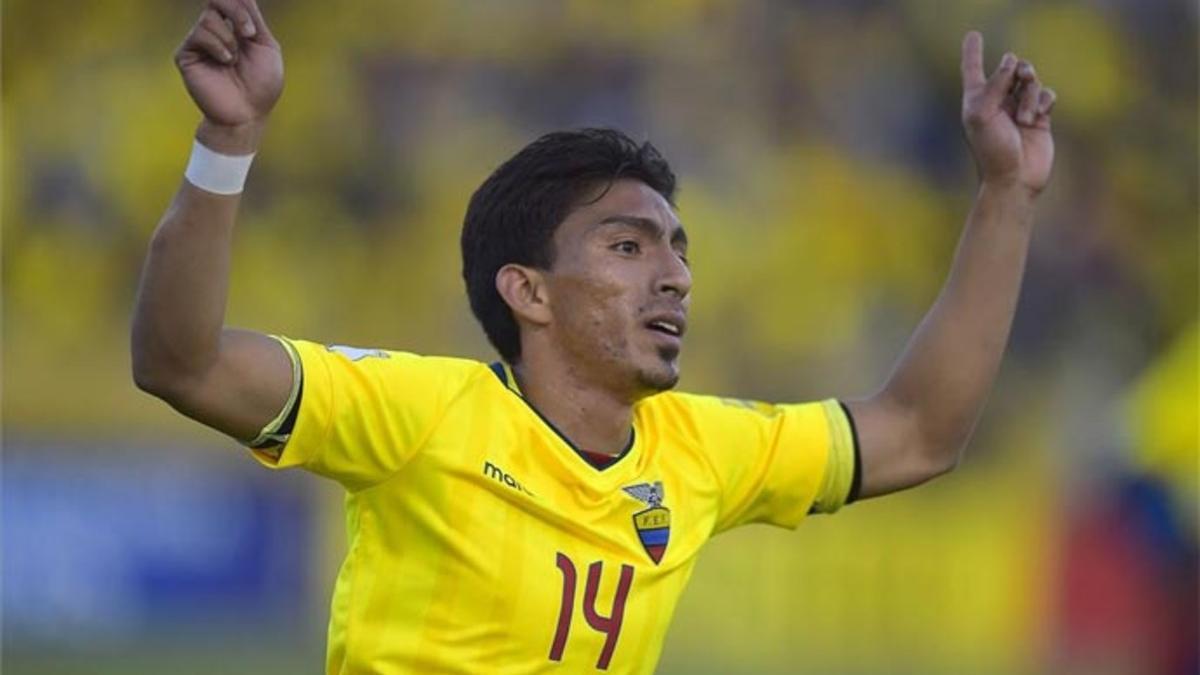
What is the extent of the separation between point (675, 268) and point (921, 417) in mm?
773

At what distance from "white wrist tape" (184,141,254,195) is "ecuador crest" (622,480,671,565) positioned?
3.82 feet

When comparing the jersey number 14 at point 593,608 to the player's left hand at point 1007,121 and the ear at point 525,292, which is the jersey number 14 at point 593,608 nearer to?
the ear at point 525,292

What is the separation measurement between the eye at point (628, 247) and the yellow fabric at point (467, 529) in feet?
1.32

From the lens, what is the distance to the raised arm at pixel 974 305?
4.64 metres

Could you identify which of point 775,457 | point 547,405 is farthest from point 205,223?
point 775,457

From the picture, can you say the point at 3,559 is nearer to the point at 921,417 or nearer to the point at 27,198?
the point at 27,198

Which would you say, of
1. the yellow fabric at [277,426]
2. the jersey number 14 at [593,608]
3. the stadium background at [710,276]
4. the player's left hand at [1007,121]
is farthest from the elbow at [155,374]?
the stadium background at [710,276]

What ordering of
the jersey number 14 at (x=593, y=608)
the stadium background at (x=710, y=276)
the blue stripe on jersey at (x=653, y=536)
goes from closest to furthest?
1. the jersey number 14 at (x=593, y=608)
2. the blue stripe on jersey at (x=653, y=536)
3. the stadium background at (x=710, y=276)

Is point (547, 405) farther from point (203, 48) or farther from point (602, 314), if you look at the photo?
point (203, 48)

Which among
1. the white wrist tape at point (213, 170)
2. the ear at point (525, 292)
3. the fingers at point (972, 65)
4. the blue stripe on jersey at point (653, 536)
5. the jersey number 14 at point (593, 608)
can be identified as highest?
the fingers at point (972, 65)

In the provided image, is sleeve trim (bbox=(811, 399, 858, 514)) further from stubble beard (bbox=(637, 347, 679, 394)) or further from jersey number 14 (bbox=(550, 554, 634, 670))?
jersey number 14 (bbox=(550, 554, 634, 670))

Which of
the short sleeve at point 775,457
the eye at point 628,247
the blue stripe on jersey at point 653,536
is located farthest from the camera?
the short sleeve at point 775,457

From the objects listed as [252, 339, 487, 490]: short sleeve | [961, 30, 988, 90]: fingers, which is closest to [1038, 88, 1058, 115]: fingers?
[961, 30, 988, 90]: fingers

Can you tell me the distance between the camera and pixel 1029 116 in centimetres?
466
